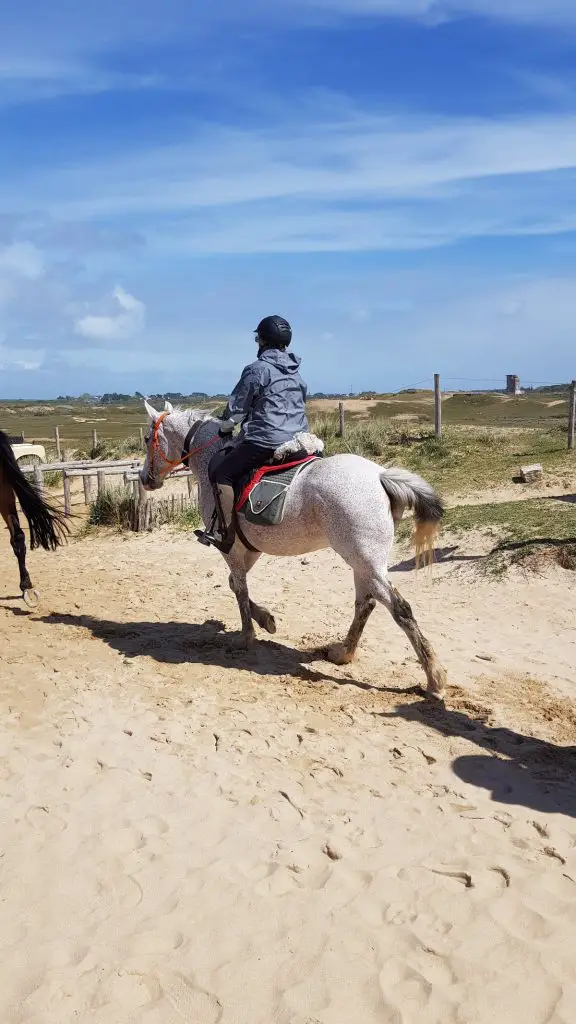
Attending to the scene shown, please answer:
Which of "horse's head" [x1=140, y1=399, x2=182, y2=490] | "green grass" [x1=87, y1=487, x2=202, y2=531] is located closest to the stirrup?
"horse's head" [x1=140, y1=399, x2=182, y2=490]

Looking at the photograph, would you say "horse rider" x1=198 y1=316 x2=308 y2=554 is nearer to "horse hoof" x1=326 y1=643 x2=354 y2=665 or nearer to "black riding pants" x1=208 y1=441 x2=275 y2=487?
"black riding pants" x1=208 y1=441 x2=275 y2=487

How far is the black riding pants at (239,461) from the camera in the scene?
20.1 feet

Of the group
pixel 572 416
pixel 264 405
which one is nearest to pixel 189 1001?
pixel 264 405

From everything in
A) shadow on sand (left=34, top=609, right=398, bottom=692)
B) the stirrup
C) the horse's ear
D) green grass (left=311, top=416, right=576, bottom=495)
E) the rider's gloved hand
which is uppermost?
the horse's ear

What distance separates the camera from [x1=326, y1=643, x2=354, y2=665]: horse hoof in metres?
6.44

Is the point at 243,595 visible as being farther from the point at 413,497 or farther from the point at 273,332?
the point at 273,332

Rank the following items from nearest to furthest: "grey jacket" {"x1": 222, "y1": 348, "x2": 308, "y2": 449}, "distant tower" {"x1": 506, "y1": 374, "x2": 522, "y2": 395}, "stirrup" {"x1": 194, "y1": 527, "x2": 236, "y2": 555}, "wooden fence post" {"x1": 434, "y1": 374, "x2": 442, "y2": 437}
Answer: "grey jacket" {"x1": 222, "y1": 348, "x2": 308, "y2": 449} < "stirrup" {"x1": 194, "y1": 527, "x2": 236, "y2": 555} < "wooden fence post" {"x1": 434, "y1": 374, "x2": 442, "y2": 437} < "distant tower" {"x1": 506, "y1": 374, "x2": 522, "y2": 395}

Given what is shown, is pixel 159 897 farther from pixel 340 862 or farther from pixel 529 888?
pixel 529 888

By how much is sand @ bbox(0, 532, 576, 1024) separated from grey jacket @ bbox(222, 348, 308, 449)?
200 cm

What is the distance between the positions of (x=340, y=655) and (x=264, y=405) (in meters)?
2.22

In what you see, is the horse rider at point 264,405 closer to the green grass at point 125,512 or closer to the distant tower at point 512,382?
the green grass at point 125,512

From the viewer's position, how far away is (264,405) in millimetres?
6059

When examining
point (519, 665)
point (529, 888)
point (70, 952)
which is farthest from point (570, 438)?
point (70, 952)

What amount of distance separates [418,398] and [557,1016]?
54.7m
